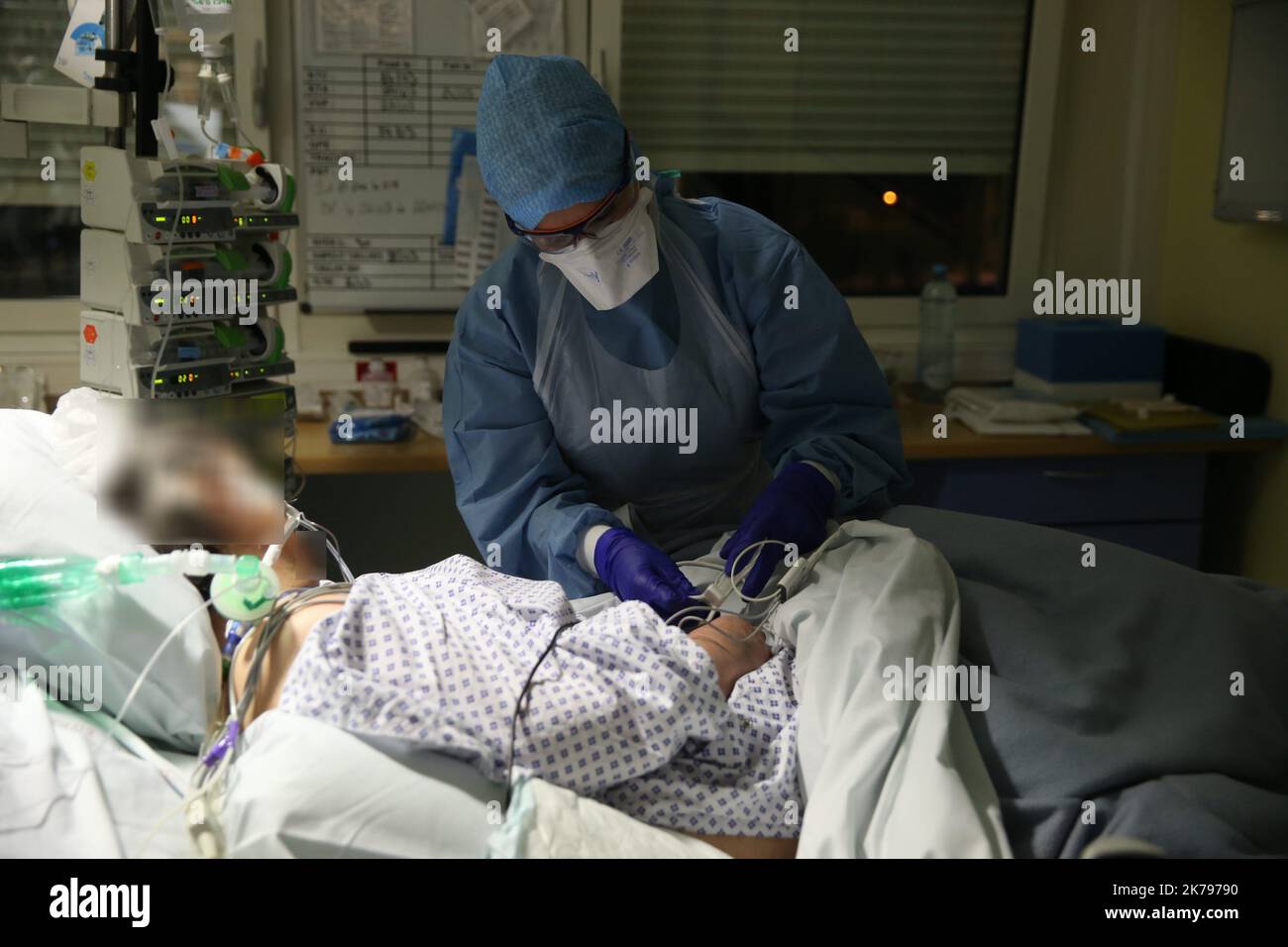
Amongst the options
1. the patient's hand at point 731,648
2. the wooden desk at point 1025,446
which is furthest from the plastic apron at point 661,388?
the wooden desk at point 1025,446

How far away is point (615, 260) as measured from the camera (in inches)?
64.1

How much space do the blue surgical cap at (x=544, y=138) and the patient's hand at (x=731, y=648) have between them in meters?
0.59

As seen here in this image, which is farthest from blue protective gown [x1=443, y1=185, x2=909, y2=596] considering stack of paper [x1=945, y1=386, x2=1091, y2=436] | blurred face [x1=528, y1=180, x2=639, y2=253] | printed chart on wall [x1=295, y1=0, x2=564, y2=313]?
printed chart on wall [x1=295, y1=0, x2=564, y2=313]

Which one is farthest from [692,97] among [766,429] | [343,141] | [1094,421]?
[766,429]

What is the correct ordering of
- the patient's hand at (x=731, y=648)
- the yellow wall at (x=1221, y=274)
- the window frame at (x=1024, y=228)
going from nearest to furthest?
the patient's hand at (x=731, y=648), the yellow wall at (x=1221, y=274), the window frame at (x=1024, y=228)

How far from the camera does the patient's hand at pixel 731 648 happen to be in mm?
1233

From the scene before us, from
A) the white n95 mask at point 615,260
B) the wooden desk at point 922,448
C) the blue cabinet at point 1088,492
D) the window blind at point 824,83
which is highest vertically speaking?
the window blind at point 824,83

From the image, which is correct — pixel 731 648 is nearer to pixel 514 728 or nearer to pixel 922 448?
pixel 514 728

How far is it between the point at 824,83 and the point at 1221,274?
111 cm

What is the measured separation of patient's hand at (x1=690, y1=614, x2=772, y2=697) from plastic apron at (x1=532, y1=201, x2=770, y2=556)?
414 mm

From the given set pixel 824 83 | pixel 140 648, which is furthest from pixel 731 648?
pixel 824 83

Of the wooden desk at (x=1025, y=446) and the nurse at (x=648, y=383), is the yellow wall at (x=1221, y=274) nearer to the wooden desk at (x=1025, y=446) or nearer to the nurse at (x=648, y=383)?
the wooden desk at (x=1025, y=446)

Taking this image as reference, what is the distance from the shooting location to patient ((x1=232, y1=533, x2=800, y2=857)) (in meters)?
1.00

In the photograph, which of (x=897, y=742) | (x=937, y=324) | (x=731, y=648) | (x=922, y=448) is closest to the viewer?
(x=897, y=742)
